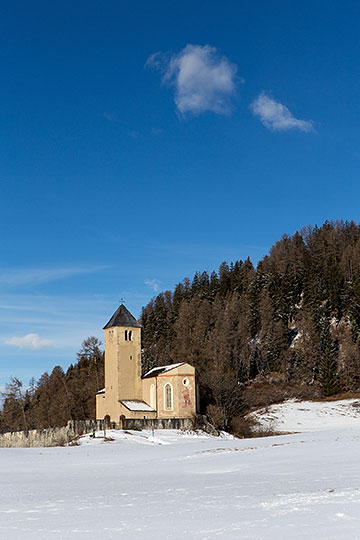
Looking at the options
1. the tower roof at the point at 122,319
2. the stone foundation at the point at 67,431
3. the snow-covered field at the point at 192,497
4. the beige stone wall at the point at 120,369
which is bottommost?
the snow-covered field at the point at 192,497

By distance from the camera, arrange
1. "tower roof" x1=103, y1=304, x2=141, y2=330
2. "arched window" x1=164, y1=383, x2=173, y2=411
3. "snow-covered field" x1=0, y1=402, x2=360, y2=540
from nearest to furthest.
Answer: "snow-covered field" x1=0, y1=402, x2=360, y2=540, "arched window" x1=164, y1=383, x2=173, y2=411, "tower roof" x1=103, y1=304, x2=141, y2=330

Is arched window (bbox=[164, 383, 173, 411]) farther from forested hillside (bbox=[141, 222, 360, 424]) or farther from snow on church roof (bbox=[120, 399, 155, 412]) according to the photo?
forested hillside (bbox=[141, 222, 360, 424])

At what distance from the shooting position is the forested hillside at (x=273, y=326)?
73.3 meters

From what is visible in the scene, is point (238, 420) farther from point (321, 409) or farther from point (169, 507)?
point (169, 507)

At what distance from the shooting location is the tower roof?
61.1 meters

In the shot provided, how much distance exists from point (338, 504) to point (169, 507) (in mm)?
3314

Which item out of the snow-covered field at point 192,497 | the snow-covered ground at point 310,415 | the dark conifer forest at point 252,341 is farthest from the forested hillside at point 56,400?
the snow-covered field at point 192,497

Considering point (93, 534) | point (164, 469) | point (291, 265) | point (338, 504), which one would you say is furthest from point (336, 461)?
point (291, 265)

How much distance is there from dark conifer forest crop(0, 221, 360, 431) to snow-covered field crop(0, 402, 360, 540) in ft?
91.0

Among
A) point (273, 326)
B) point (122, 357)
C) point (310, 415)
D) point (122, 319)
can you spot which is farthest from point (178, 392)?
point (273, 326)

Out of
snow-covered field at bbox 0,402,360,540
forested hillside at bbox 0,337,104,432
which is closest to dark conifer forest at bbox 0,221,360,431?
forested hillside at bbox 0,337,104,432

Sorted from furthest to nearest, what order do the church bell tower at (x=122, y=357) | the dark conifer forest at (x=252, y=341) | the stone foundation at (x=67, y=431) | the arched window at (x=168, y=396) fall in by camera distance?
1. the dark conifer forest at (x=252, y=341)
2. the church bell tower at (x=122, y=357)
3. the arched window at (x=168, y=396)
4. the stone foundation at (x=67, y=431)

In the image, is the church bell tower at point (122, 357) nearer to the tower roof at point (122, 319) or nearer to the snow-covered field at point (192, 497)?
the tower roof at point (122, 319)

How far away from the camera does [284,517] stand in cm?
977
